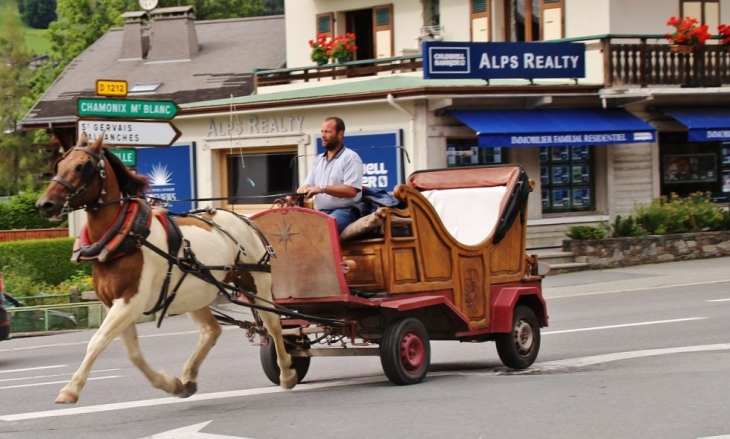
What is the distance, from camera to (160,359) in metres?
14.3

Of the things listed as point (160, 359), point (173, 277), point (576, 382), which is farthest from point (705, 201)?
point (173, 277)

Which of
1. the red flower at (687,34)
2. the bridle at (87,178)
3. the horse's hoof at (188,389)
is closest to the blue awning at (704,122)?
the red flower at (687,34)

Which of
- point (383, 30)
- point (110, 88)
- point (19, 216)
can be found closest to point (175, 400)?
point (110, 88)

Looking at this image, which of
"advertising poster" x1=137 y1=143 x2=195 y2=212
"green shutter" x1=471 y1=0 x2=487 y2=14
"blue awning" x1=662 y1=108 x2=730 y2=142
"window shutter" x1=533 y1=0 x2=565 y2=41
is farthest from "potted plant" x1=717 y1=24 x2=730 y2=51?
"advertising poster" x1=137 y1=143 x2=195 y2=212

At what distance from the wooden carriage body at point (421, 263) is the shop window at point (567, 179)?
540 inches

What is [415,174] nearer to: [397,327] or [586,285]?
[397,327]

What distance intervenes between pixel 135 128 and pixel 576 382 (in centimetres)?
1041

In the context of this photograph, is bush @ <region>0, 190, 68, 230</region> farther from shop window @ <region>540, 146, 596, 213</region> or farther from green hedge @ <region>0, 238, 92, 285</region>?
shop window @ <region>540, 146, 596, 213</region>

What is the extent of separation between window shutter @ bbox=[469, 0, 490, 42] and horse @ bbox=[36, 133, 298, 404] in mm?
19813

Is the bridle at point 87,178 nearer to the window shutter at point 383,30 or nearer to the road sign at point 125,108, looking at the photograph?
the road sign at point 125,108

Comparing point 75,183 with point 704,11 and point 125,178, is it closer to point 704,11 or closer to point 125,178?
point 125,178

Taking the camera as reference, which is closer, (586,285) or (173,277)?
(173,277)

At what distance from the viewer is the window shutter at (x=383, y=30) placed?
31.2 meters

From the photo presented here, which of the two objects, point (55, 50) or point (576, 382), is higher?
point (55, 50)
